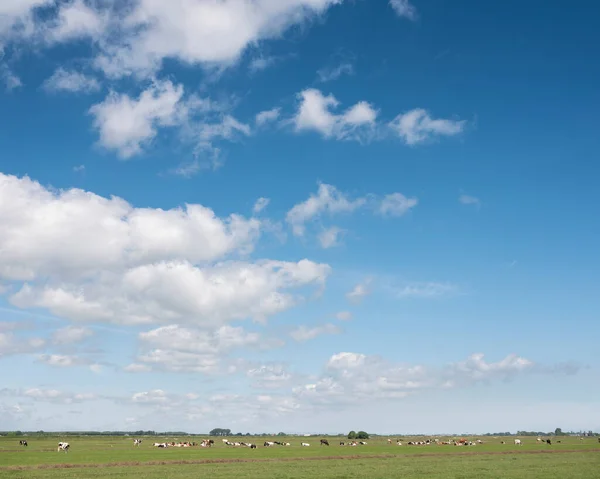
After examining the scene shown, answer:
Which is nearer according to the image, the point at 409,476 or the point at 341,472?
the point at 409,476

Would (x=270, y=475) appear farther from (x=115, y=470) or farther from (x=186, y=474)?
(x=115, y=470)

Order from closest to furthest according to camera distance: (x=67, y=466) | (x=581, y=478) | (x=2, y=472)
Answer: (x=581, y=478), (x=2, y=472), (x=67, y=466)

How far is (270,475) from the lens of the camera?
145 feet

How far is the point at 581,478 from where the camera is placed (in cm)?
4109

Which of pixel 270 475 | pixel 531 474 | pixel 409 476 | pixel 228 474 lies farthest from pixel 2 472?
pixel 531 474

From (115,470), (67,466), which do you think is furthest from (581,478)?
(67,466)

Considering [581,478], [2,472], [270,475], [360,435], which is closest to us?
[581,478]

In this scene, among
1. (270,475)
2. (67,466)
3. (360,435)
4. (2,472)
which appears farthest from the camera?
(360,435)

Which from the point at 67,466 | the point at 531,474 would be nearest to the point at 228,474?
the point at 67,466

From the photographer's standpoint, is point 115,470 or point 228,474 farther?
point 115,470

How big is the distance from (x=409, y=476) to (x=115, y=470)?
28.1 m

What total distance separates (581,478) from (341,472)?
20140mm

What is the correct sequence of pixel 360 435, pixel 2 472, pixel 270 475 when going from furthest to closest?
1. pixel 360 435
2. pixel 2 472
3. pixel 270 475

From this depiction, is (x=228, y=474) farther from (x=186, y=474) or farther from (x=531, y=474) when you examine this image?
(x=531, y=474)
